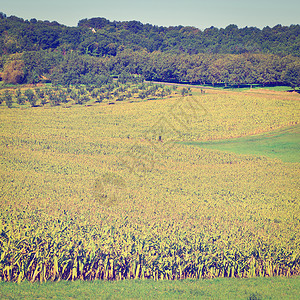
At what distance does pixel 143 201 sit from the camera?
121 feet

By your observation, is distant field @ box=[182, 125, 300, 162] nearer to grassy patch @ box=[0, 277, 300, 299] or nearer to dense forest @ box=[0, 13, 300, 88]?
grassy patch @ box=[0, 277, 300, 299]

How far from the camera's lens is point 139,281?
24.8 metres

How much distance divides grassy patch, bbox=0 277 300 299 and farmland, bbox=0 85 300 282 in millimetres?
787

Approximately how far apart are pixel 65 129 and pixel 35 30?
121 m

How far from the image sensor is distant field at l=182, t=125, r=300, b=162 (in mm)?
54875

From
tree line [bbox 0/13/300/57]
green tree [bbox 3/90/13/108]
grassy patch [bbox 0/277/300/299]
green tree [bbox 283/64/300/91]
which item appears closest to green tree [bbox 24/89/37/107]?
green tree [bbox 3/90/13/108]

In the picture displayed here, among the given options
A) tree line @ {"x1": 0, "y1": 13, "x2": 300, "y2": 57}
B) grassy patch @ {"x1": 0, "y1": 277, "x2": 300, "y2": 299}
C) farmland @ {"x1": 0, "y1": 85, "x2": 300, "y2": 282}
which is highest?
tree line @ {"x1": 0, "y1": 13, "x2": 300, "y2": 57}

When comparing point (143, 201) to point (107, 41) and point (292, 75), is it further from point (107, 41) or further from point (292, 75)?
point (107, 41)

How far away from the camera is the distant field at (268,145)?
54.9 m

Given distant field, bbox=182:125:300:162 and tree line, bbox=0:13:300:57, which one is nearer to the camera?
distant field, bbox=182:125:300:162

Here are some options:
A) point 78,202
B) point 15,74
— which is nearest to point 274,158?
point 78,202

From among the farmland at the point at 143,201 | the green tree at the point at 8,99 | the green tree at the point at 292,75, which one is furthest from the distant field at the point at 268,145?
the green tree at the point at 8,99

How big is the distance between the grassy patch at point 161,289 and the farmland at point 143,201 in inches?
31.0

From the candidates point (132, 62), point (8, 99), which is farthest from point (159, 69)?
point (8, 99)
